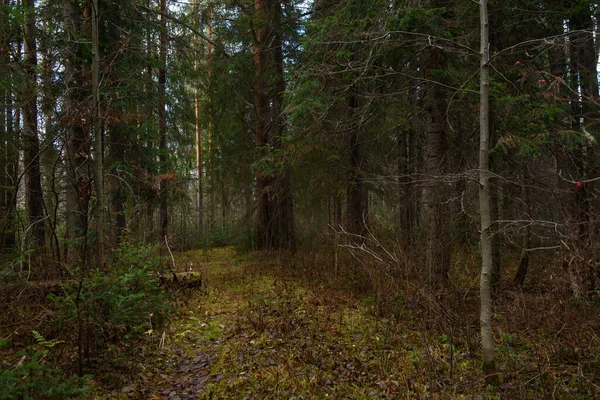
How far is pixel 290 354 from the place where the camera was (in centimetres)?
458

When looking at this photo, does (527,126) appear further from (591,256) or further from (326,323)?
(326,323)

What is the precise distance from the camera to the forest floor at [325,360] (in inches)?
147

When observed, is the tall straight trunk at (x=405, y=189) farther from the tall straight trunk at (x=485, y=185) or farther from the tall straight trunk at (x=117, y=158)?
the tall straight trunk at (x=117, y=158)

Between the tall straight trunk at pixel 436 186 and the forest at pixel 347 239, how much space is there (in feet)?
0.13

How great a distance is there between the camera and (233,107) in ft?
39.8

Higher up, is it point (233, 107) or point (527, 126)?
point (233, 107)

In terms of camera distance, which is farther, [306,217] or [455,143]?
[306,217]

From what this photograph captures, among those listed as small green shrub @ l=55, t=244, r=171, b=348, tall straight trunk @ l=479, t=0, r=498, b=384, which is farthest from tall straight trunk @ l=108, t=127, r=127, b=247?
tall straight trunk @ l=479, t=0, r=498, b=384

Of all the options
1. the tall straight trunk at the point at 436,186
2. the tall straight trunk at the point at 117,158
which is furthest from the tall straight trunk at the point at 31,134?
the tall straight trunk at the point at 436,186

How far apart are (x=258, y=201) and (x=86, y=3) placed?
6624 millimetres

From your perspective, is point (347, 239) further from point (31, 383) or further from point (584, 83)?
point (31, 383)

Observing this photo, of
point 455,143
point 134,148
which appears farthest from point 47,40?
point 455,143

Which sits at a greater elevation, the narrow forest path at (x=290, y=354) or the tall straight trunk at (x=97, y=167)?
the tall straight trunk at (x=97, y=167)

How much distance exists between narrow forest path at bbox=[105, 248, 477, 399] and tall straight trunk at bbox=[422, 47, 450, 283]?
1092mm
